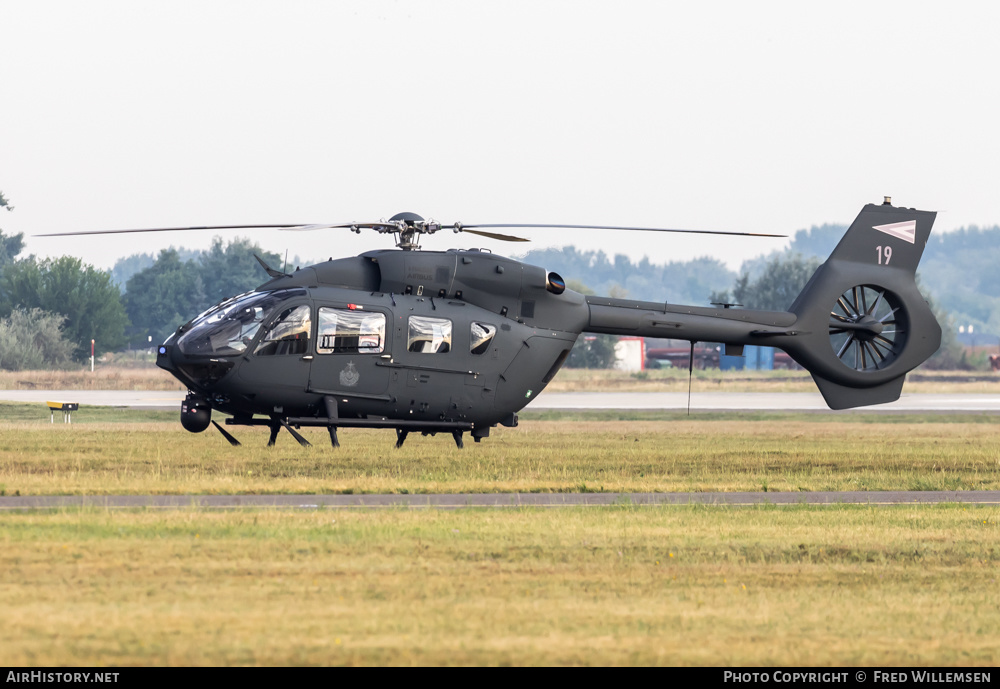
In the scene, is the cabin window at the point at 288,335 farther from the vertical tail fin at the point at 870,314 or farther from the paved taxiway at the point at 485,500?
the vertical tail fin at the point at 870,314

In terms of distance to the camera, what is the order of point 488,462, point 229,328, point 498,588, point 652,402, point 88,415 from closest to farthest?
1. point 498,588
2. point 229,328
3. point 488,462
4. point 88,415
5. point 652,402

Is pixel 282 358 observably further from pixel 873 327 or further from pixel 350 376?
pixel 873 327

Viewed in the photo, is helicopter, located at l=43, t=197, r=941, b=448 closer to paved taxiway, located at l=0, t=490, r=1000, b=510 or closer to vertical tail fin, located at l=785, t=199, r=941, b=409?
vertical tail fin, located at l=785, t=199, r=941, b=409

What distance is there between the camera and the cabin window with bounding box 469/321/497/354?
2562 centimetres

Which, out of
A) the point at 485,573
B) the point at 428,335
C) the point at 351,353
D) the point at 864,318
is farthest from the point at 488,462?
the point at 485,573

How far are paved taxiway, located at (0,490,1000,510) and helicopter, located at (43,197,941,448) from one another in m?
4.41

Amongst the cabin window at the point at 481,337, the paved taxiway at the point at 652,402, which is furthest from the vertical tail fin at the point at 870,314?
the paved taxiway at the point at 652,402

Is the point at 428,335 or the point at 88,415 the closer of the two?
the point at 428,335

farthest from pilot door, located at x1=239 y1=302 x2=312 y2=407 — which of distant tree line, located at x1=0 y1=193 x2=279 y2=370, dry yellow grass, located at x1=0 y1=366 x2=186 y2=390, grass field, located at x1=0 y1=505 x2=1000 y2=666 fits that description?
distant tree line, located at x1=0 y1=193 x2=279 y2=370

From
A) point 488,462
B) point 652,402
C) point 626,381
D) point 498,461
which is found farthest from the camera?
point 626,381

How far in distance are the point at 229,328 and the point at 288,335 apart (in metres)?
1.10

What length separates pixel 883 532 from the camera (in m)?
17.0

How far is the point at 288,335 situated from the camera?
24125 mm
